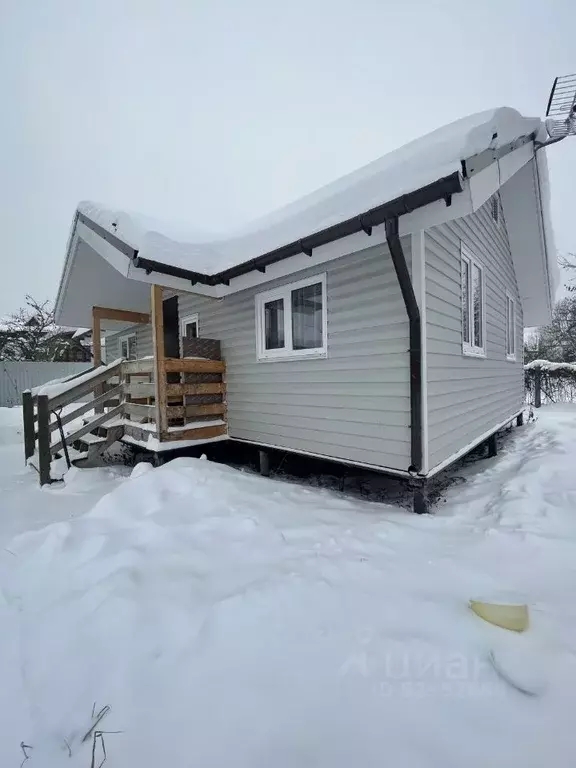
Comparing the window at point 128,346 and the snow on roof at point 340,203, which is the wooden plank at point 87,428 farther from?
the window at point 128,346

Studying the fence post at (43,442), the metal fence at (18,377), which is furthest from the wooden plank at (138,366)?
the metal fence at (18,377)

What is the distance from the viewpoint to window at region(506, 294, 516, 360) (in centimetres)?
820

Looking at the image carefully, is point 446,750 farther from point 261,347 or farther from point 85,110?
point 85,110

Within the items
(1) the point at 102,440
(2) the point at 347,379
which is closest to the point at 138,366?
(1) the point at 102,440

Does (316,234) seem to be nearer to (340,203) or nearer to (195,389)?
(340,203)

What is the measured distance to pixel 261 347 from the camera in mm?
5559

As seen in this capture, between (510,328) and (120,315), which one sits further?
(510,328)

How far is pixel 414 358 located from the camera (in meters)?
3.75

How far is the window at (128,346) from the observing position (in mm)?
10733

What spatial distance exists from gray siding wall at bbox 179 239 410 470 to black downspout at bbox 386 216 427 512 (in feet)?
0.33

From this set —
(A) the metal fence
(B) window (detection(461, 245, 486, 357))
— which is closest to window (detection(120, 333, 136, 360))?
(A) the metal fence

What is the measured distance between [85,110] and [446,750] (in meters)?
67.8

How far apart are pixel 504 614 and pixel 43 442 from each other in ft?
17.6

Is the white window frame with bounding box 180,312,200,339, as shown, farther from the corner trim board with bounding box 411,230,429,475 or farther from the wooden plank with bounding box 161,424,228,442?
the corner trim board with bounding box 411,230,429,475
